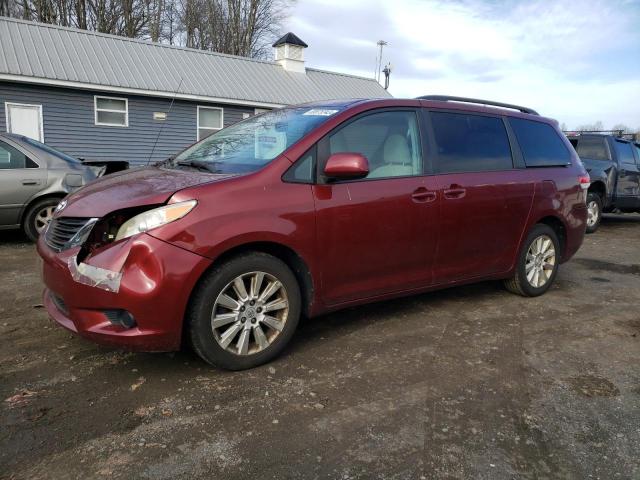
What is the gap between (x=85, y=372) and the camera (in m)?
3.13

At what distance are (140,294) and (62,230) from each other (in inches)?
31.6

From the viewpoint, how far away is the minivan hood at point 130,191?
2.93 metres

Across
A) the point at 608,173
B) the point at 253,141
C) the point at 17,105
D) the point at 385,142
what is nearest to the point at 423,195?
the point at 385,142

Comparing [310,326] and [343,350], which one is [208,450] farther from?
[310,326]

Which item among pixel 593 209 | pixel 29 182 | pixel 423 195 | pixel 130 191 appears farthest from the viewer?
pixel 593 209

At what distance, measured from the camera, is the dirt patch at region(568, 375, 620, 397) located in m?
3.11

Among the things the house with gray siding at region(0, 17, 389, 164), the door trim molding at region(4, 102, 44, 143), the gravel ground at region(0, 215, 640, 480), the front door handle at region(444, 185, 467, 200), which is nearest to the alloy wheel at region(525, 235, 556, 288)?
the gravel ground at region(0, 215, 640, 480)

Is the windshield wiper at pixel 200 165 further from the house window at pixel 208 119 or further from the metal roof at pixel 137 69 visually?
the house window at pixel 208 119

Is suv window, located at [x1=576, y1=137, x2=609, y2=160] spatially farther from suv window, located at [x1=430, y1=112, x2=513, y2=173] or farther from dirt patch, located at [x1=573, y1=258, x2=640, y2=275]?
suv window, located at [x1=430, y1=112, x2=513, y2=173]

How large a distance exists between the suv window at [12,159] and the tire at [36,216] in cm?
51

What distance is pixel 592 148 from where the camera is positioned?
10352 millimetres

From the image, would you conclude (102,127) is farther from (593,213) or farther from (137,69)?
(593,213)

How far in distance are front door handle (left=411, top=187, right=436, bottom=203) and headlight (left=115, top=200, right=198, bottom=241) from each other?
1708mm

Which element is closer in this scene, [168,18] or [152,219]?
[152,219]
